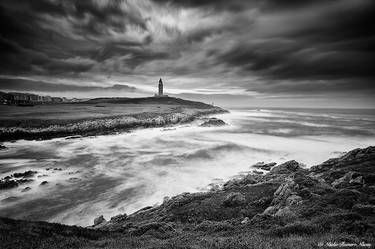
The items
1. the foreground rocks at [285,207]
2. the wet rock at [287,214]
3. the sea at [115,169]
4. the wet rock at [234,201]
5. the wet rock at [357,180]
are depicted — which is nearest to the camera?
the foreground rocks at [285,207]

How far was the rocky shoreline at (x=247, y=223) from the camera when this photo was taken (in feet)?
27.8

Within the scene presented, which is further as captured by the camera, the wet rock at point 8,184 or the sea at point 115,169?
the wet rock at point 8,184

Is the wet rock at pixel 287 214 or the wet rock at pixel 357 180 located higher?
the wet rock at pixel 357 180

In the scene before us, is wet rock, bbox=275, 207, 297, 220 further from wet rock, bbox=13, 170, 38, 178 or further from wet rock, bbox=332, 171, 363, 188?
wet rock, bbox=13, 170, 38, 178

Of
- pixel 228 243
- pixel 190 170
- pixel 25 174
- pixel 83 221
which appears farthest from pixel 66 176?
pixel 228 243

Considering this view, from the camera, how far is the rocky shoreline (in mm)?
8477

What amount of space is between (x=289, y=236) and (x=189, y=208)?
321 inches

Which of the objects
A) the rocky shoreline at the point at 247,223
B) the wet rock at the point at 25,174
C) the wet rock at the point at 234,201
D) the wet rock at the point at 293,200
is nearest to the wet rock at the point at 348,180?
the rocky shoreline at the point at 247,223

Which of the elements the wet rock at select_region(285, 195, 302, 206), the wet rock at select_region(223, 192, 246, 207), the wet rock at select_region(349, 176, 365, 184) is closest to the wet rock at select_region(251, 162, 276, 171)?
the wet rock at select_region(349, 176, 365, 184)

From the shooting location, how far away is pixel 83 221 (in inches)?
667

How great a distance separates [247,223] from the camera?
11.6m

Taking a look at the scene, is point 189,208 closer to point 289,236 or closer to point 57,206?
point 289,236

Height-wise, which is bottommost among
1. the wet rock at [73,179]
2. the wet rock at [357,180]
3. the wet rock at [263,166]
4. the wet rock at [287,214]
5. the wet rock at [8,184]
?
the wet rock at [73,179]

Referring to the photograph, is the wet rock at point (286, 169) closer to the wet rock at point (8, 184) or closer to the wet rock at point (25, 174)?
the wet rock at point (8, 184)
